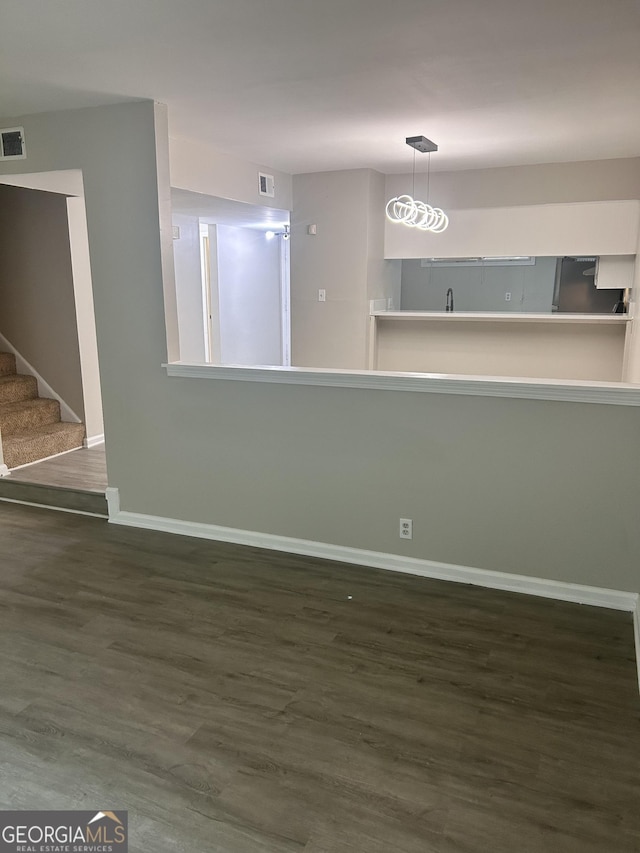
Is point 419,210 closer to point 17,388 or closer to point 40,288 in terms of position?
point 40,288

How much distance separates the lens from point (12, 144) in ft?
12.8

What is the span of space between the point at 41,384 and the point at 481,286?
429cm

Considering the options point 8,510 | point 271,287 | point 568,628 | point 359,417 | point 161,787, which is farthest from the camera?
point 271,287

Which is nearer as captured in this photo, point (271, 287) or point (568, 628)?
point (568, 628)

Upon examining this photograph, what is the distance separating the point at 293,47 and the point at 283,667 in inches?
101

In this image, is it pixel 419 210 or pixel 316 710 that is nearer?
pixel 316 710

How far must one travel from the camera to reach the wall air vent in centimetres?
513

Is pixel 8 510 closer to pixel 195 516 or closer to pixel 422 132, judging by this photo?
pixel 195 516

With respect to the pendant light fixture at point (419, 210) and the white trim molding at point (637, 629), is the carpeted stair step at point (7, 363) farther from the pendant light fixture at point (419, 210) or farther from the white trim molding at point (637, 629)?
the white trim molding at point (637, 629)

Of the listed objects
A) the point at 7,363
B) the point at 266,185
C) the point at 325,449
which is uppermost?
the point at 266,185

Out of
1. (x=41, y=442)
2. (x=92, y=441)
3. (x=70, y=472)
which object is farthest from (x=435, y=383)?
(x=92, y=441)

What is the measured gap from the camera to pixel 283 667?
262 centimetres

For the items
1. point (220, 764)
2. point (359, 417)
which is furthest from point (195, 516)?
point (220, 764)

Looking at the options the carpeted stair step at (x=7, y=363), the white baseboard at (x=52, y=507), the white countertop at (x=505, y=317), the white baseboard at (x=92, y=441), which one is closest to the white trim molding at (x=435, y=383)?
the white baseboard at (x=52, y=507)
